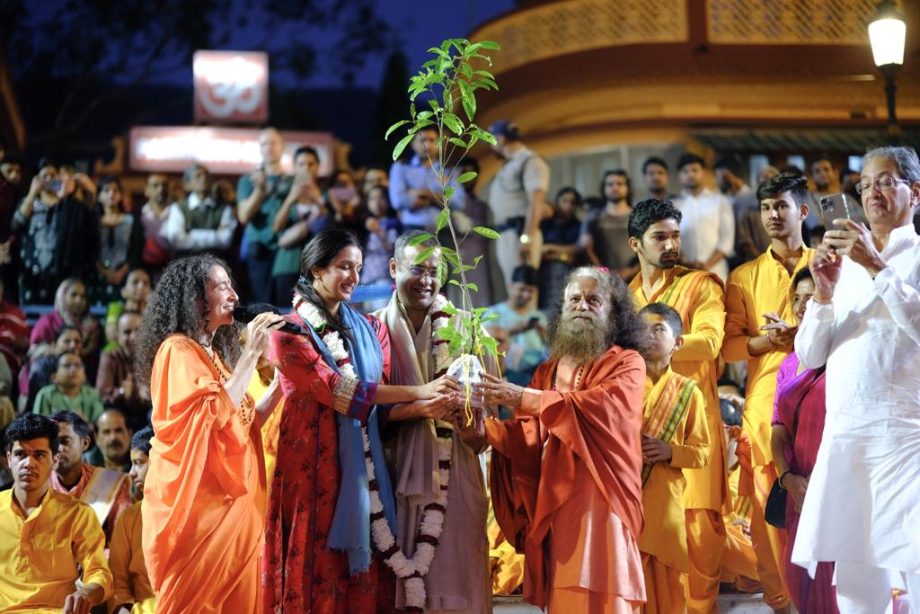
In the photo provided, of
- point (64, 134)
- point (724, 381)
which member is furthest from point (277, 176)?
point (64, 134)

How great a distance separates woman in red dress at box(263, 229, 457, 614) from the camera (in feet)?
15.9

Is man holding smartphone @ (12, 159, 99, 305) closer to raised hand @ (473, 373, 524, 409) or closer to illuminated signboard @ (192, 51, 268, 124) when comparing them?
raised hand @ (473, 373, 524, 409)

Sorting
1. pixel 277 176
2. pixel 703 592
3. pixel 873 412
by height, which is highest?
pixel 277 176

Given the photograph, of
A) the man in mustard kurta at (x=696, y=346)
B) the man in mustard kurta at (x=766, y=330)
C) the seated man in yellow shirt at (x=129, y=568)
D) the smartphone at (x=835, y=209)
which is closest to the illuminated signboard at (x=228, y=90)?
the seated man in yellow shirt at (x=129, y=568)

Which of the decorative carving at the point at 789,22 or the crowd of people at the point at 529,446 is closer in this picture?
the crowd of people at the point at 529,446

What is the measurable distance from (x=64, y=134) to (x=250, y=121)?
4721 millimetres

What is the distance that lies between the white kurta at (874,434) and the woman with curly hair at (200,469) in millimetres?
2210

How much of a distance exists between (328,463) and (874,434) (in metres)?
2.12

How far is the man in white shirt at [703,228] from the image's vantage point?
10.1 metres

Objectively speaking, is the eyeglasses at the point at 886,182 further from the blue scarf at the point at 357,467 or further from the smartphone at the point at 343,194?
the smartphone at the point at 343,194

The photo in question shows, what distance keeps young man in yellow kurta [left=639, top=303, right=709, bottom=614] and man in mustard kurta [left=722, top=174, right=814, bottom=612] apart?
0.47 m

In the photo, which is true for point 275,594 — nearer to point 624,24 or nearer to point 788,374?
point 788,374

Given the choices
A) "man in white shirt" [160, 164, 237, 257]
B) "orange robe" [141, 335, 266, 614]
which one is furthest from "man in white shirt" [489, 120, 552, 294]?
"orange robe" [141, 335, 266, 614]

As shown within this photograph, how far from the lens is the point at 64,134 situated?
2138cm
